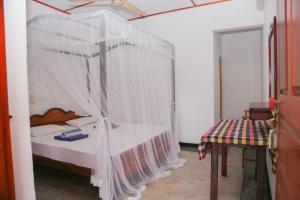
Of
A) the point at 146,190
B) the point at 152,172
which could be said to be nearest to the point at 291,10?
the point at 146,190

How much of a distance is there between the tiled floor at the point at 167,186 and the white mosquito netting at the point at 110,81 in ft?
0.67

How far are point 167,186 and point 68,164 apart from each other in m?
1.29

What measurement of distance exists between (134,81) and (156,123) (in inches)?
33.7

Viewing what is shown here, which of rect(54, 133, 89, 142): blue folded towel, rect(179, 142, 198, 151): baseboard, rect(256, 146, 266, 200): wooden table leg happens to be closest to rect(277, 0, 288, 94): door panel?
rect(256, 146, 266, 200): wooden table leg

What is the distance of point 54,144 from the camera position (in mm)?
2775

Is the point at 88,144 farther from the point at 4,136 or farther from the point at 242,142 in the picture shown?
the point at 242,142

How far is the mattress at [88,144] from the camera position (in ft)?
7.74

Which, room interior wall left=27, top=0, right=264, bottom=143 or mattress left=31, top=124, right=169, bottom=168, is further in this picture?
room interior wall left=27, top=0, right=264, bottom=143

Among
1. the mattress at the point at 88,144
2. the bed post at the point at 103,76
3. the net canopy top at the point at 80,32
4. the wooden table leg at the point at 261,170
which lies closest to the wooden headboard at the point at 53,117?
the mattress at the point at 88,144

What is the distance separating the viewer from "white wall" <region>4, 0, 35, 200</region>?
1513mm

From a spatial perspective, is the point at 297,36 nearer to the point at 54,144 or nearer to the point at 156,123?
the point at 156,123

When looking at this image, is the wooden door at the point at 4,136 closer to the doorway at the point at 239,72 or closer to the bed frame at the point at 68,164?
the bed frame at the point at 68,164

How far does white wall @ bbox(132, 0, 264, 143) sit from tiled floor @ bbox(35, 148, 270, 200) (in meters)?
1.19

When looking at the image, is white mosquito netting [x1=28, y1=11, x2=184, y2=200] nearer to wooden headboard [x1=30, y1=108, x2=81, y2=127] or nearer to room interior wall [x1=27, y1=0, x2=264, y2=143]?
wooden headboard [x1=30, y1=108, x2=81, y2=127]
